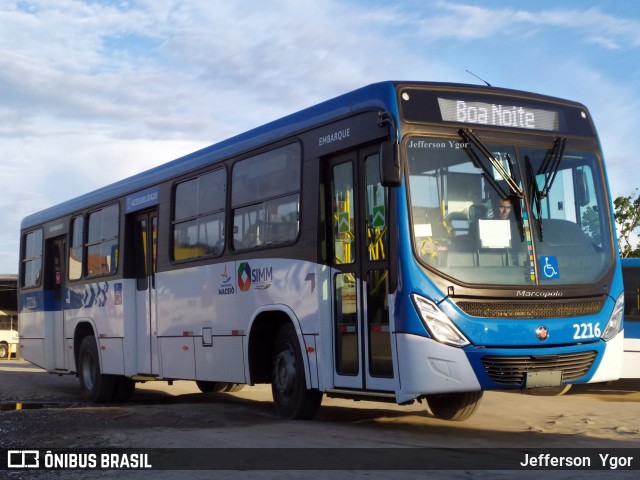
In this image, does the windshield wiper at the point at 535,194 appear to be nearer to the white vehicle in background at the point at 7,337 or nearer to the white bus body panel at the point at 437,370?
the white bus body panel at the point at 437,370

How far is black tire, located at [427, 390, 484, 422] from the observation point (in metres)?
11.5

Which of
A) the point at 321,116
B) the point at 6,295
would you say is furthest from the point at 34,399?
the point at 6,295

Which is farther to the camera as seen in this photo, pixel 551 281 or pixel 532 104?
pixel 532 104

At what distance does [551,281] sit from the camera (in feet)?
31.4

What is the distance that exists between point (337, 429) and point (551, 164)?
3568mm

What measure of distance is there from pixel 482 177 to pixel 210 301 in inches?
182

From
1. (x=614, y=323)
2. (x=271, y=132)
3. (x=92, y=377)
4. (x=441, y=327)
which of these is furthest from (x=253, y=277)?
(x=92, y=377)

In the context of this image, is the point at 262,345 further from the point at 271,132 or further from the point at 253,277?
the point at 271,132

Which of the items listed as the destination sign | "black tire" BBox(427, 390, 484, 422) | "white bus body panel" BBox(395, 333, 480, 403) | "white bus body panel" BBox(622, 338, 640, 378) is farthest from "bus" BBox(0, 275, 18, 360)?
"white bus body panel" BBox(395, 333, 480, 403)

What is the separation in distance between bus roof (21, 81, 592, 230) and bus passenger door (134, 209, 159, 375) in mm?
622

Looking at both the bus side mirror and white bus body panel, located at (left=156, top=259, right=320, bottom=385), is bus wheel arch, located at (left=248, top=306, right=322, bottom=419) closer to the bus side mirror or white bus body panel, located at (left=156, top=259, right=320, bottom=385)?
white bus body panel, located at (left=156, top=259, right=320, bottom=385)

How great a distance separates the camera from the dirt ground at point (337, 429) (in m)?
8.63

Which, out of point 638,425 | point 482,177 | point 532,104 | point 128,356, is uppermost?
point 532,104

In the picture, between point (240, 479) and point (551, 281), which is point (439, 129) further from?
point (240, 479)
